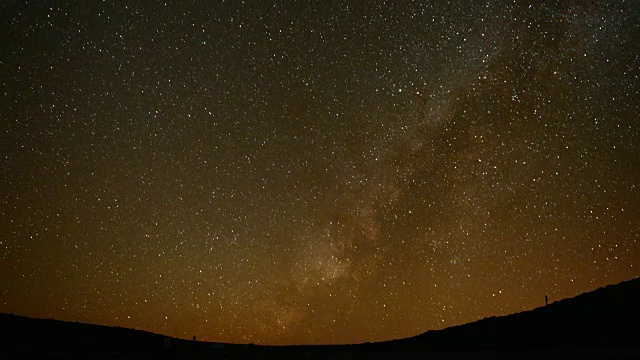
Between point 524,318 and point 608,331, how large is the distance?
13.5ft

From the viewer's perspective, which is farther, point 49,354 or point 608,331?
point 608,331

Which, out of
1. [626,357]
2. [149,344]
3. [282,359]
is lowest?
[626,357]

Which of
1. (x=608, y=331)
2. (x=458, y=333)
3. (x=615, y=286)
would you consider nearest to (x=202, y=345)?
(x=458, y=333)

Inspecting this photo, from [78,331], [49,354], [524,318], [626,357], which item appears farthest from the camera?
[524,318]

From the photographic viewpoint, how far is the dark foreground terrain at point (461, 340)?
11.4m

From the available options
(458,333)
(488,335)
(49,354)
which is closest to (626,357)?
(488,335)

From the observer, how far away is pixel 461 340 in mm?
15977

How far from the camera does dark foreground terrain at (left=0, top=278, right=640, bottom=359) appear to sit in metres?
11.4

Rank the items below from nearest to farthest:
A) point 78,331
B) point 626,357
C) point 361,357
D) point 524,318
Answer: point 626,357, point 361,357, point 78,331, point 524,318

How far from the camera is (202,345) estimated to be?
50.4ft

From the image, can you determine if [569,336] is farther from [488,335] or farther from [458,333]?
[458,333]

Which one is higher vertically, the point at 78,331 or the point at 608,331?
the point at 78,331

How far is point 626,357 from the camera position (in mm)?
9367

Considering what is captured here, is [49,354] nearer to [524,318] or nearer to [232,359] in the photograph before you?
[232,359]
